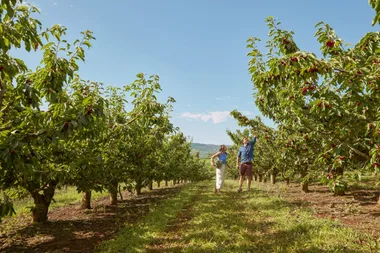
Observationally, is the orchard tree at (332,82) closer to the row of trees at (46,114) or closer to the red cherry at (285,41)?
the red cherry at (285,41)

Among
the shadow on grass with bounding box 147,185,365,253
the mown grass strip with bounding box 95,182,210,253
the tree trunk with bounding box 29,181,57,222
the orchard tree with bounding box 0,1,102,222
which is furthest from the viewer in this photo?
the tree trunk with bounding box 29,181,57,222

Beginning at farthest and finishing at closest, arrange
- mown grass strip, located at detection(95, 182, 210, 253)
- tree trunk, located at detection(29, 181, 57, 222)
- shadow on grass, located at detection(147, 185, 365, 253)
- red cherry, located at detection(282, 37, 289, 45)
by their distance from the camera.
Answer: tree trunk, located at detection(29, 181, 57, 222) < red cherry, located at detection(282, 37, 289, 45) < mown grass strip, located at detection(95, 182, 210, 253) < shadow on grass, located at detection(147, 185, 365, 253)

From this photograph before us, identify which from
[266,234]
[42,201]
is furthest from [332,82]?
[42,201]

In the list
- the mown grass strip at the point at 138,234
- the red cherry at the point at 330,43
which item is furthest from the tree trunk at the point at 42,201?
the red cherry at the point at 330,43

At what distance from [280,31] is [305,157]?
7323 mm

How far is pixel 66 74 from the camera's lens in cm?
529

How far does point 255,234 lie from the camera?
21.0ft

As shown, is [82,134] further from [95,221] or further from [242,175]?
[242,175]

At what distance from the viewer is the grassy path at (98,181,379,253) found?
5.36 m

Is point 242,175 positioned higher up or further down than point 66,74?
further down

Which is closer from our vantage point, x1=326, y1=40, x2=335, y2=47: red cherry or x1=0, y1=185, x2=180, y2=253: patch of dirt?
x1=326, y1=40, x2=335, y2=47: red cherry

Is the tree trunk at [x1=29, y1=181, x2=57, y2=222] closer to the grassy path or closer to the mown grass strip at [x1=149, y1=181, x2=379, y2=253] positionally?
the grassy path

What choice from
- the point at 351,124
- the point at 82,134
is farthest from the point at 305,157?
the point at 82,134

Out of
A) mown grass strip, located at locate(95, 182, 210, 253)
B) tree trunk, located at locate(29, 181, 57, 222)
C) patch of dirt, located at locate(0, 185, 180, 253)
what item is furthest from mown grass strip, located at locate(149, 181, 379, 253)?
tree trunk, located at locate(29, 181, 57, 222)
